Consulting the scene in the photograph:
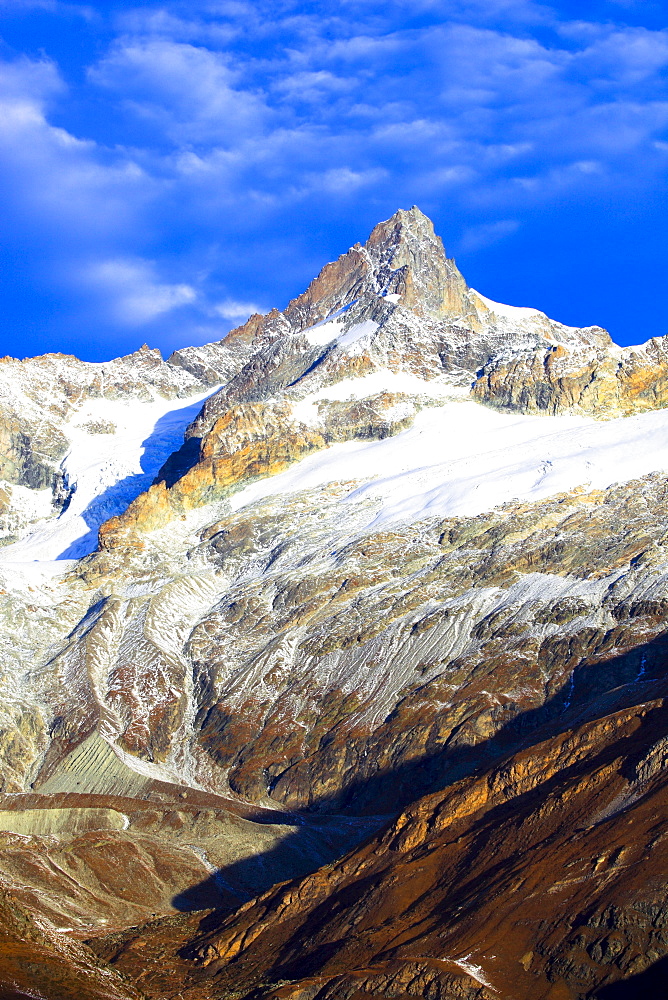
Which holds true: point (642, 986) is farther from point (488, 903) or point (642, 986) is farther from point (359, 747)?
point (359, 747)

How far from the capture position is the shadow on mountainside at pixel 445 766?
87062mm

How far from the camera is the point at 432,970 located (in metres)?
43.2

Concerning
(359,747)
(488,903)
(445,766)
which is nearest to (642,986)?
(488,903)

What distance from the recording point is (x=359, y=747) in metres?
116

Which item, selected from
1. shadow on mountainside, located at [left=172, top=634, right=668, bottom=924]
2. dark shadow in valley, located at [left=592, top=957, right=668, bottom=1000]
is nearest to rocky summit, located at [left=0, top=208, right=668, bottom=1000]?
dark shadow in valley, located at [left=592, top=957, right=668, bottom=1000]

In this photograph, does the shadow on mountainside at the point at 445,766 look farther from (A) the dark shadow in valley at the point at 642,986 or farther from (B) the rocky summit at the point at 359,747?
(A) the dark shadow in valley at the point at 642,986

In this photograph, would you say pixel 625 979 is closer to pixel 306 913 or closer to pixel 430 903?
pixel 430 903

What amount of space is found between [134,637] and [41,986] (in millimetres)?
109732

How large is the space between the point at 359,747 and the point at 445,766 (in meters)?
13.5

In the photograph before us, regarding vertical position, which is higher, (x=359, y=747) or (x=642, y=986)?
(x=642, y=986)

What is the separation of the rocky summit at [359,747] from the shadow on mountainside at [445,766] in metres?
0.38

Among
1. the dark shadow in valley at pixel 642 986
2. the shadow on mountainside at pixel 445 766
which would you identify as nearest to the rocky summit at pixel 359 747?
the dark shadow in valley at pixel 642 986

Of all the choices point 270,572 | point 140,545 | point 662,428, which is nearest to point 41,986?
point 270,572

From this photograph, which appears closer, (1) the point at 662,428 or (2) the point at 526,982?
(2) the point at 526,982
